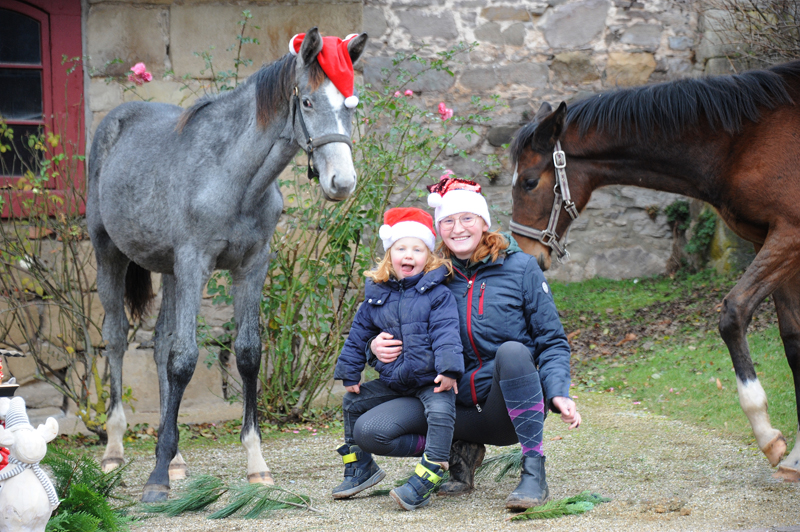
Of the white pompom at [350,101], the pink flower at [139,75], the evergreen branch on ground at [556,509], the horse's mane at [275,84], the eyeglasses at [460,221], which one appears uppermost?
the pink flower at [139,75]

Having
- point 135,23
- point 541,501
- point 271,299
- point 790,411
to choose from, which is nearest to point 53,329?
point 271,299

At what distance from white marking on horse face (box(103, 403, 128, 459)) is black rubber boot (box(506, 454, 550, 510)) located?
2294mm

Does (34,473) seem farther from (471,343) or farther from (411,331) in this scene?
(471,343)

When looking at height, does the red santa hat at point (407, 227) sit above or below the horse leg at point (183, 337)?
above

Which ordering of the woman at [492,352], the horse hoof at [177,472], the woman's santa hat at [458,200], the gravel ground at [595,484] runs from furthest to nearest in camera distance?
the horse hoof at [177,472]
the woman's santa hat at [458,200]
the woman at [492,352]
the gravel ground at [595,484]

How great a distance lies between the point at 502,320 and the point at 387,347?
0.47 m

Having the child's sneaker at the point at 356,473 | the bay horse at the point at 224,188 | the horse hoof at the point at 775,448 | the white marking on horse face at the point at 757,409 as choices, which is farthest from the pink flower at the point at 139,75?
the horse hoof at the point at 775,448

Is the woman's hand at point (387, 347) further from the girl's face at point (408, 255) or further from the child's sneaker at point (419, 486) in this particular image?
the child's sneaker at point (419, 486)

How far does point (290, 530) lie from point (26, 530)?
34.8 inches

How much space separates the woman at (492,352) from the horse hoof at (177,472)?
1.28m

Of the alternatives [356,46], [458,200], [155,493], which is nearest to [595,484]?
[458,200]

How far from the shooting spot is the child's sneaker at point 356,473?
119 inches

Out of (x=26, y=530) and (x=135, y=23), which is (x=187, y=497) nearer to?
(x=26, y=530)

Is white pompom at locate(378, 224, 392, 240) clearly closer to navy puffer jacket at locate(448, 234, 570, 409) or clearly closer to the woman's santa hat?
the woman's santa hat
